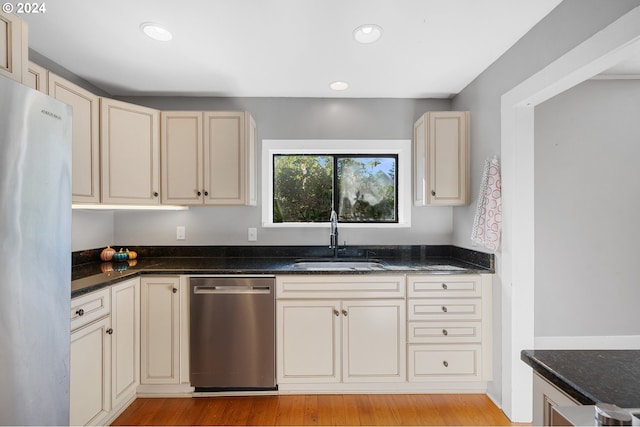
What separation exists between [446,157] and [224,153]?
1781 millimetres

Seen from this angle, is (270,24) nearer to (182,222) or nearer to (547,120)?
(182,222)

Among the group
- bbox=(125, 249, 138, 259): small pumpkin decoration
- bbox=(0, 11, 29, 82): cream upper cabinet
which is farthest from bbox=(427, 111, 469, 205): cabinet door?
bbox=(125, 249, 138, 259): small pumpkin decoration

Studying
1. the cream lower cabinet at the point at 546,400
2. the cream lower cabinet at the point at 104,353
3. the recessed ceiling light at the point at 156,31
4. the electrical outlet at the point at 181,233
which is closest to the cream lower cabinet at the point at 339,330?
the cream lower cabinet at the point at 104,353

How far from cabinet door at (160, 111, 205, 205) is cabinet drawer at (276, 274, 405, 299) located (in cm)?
100

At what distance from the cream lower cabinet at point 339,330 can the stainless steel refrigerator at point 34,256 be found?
4.08ft

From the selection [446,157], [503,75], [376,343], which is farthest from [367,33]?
[376,343]

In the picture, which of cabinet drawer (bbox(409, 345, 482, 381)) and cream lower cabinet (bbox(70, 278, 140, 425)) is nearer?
cream lower cabinet (bbox(70, 278, 140, 425))

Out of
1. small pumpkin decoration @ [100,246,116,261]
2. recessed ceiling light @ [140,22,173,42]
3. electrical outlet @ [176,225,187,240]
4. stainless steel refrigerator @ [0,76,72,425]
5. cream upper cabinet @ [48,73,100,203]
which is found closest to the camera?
stainless steel refrigerator @ [0,76,72,425]

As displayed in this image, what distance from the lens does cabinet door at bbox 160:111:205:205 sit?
2463mm

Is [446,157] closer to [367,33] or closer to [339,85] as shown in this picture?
[339,85]

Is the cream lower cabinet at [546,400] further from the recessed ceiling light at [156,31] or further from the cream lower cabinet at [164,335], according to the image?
the recessed ceiling light at [156,31]

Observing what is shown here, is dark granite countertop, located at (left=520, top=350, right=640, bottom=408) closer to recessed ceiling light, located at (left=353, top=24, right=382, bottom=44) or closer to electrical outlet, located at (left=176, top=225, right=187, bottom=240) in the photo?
recessed ceiling light, located at (left=353, top=24, right=382, bottom=44)

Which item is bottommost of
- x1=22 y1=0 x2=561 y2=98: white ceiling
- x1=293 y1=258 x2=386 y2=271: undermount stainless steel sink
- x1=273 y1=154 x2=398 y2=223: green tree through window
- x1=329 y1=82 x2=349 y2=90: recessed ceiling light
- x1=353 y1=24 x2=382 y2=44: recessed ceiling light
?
x1=293 y1=258 x2=386 y2=271: undermount stainless steel sink

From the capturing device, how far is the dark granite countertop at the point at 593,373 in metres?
0.64
